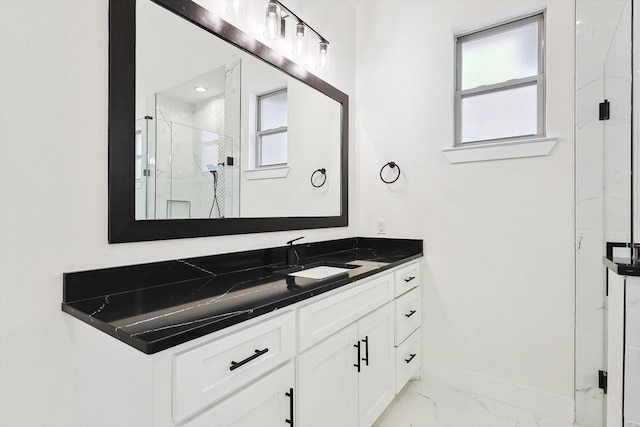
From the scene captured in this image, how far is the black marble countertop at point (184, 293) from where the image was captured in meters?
0.89

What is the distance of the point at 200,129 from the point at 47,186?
62cm

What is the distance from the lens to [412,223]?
245 cm

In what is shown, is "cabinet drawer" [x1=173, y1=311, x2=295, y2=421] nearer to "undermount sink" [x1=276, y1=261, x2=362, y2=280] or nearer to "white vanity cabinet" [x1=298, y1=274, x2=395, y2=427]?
"white vanity cabinet" [x1=298, y1=274, x2=395, y2=427]

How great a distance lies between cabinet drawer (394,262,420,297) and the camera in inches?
80.1

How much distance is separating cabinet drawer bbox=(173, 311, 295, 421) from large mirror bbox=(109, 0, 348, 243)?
592mm

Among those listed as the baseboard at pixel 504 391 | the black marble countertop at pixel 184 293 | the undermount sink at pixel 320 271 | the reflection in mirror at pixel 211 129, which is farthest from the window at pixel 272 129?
the baseboard at pixel 504 391

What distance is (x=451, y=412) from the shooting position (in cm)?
200

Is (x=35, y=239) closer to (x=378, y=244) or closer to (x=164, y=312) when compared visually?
(x=164, y=312)

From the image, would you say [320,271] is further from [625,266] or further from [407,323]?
[625,266]

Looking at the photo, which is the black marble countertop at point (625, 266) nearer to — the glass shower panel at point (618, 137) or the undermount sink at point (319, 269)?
the glass shower panel at point (618, 137)

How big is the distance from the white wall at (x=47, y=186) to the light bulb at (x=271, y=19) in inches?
31.2

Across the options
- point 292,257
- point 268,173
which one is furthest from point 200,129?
point 292,257

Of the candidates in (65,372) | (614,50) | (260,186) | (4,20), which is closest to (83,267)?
(65,372)

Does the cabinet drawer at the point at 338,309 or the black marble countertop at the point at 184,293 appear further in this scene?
the cabinet drawer at the point at 338,309
